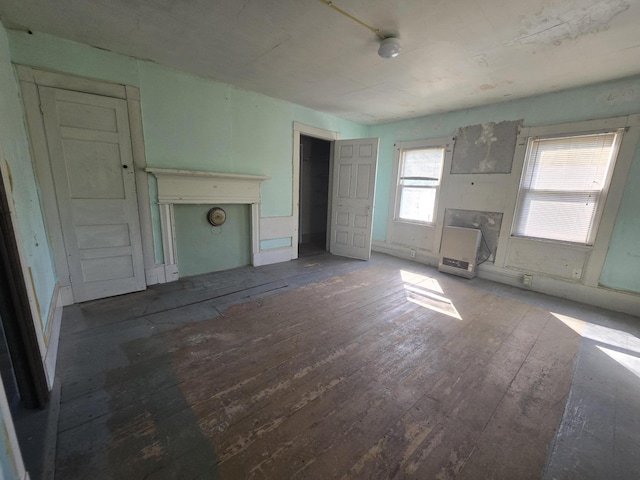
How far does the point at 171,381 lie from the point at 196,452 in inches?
23.3

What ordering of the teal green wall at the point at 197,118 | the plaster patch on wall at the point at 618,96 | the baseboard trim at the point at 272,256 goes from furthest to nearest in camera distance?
the baseboard trim at the point at 272,256, the plaster patch on wall at the point at 618,96, the teal green wall at the point at 197,118

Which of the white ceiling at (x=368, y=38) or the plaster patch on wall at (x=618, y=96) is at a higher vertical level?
the white ceiling at (x=368, y=38)

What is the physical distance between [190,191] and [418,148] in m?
3.85

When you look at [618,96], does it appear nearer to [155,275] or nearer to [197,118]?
[197,118]

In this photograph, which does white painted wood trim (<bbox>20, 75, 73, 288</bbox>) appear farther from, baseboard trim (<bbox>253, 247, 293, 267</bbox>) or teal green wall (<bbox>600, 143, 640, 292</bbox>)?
teal green wall (<bbox>600, 143, 640, 292</bbox>)

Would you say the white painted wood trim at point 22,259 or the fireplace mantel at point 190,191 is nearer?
the white painted wood trim at point 22,259

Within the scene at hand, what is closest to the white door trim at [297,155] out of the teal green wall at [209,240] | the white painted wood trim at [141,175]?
the teal green wall at [209,240]

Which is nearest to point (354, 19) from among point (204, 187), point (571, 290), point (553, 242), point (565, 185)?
point (204, 187)

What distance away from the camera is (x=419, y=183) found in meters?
4.66

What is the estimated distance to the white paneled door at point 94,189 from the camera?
2.45 m

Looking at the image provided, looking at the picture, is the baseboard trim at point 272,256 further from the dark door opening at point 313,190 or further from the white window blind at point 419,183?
the white window blind at point 419,183

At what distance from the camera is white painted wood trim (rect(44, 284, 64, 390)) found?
1611 millimetres

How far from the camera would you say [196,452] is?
49.1 inches

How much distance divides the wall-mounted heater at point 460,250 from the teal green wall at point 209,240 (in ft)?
10.4
